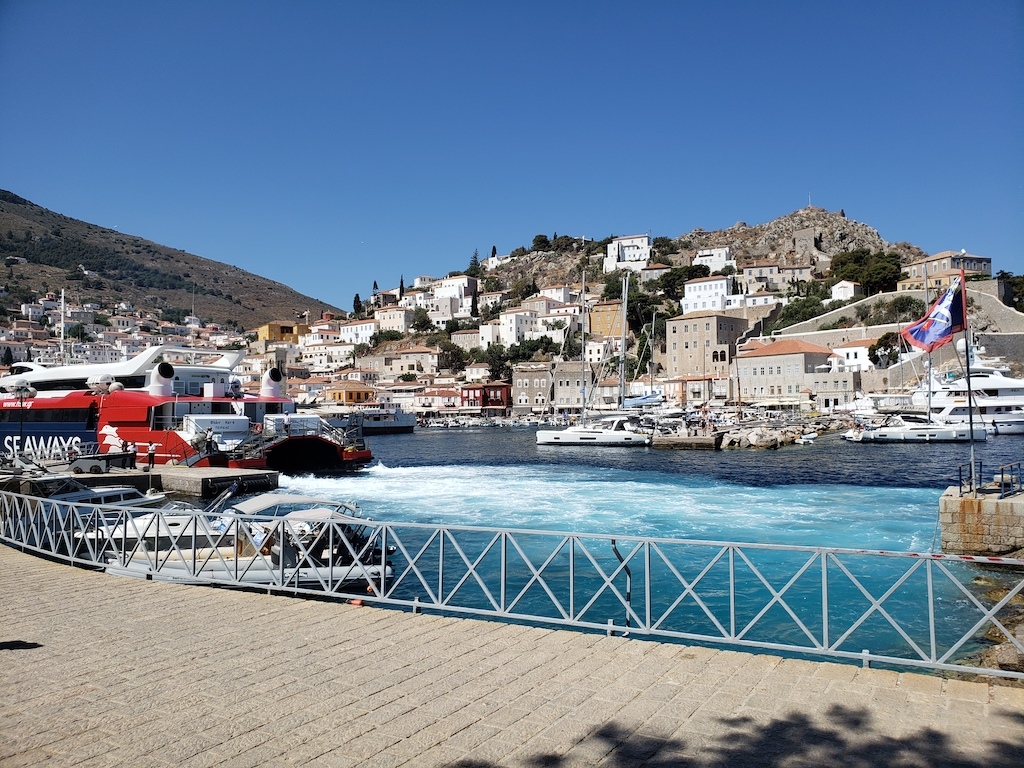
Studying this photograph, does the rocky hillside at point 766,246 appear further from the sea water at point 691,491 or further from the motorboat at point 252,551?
the motorboat at point 252,551

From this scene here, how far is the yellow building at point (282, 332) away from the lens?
137 m

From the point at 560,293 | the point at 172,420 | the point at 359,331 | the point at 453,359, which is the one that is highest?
the point at 560,293

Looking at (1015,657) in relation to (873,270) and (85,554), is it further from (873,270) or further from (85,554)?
(873,270)

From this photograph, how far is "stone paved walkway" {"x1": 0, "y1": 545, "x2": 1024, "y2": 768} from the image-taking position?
3844 millimetres

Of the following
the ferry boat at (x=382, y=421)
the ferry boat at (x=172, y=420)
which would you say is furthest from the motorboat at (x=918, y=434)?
the ferry boat at (x=382, y=421)

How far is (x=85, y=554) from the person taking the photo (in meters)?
11.1

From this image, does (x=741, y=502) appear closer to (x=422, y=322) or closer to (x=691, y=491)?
(x=691, y=491)

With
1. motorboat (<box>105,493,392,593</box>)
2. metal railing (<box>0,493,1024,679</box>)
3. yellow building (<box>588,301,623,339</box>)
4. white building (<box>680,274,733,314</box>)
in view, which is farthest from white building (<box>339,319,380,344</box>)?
motorboat (<box>105,493,392,593</box>)

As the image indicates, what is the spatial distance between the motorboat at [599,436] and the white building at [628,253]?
78.7m

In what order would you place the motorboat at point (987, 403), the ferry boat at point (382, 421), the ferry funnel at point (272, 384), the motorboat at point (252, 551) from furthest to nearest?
the ferry boat at point (382, 421)
the motorboat at point (987, 403)
the ferry funnel at point (272, 384)
the motorboat at point (252, 551)

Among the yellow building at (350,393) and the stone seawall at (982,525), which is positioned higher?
the yellow building at (350,393)

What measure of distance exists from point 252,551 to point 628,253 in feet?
393

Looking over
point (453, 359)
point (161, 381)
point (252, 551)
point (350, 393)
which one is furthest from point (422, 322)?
point (252, 551)

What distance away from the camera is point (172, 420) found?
91.7 feet
